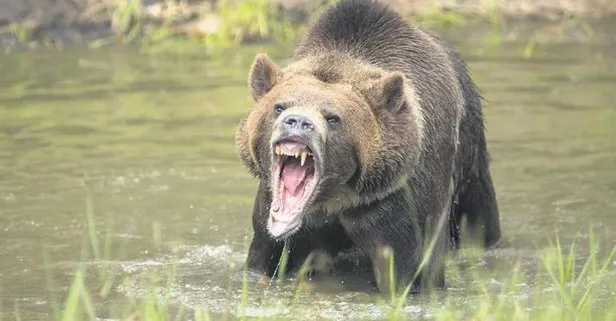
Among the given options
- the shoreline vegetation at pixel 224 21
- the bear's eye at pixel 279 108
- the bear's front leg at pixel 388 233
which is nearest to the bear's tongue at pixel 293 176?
the bear's eye at pixel 279 108

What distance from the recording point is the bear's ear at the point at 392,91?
673 cm

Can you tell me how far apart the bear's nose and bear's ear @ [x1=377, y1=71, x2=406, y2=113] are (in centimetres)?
67

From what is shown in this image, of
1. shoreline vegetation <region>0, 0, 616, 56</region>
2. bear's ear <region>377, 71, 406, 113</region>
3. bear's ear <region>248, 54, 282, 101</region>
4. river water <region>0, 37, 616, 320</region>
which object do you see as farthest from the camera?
shoreline vegetation <region>0, 0, 616, 56</region>

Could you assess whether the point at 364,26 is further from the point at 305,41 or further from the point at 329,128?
the point at 329,128

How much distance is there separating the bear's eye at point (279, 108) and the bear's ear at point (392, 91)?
55 centimetres

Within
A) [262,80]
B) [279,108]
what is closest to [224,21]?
[262,80]

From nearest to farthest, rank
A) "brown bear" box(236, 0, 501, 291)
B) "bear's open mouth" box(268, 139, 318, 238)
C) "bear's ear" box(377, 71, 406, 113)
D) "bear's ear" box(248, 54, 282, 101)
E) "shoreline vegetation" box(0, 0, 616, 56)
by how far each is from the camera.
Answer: "bear's open mouth" box(268, 139, 318, 238)
"brown bear" box(236, 0, 501, 291)
"bear's ear" box(377, 71, 406, 113)
"bear's ear" box(248, 54, 282, 101)
"shoreline vegetation" box(0, 0, 616, 56)

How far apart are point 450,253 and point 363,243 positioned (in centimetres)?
151

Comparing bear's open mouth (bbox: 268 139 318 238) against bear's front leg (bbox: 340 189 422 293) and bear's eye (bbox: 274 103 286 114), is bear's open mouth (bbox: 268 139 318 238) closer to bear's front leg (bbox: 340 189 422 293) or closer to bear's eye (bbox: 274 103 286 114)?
bear's eye (bbox: 274 103 286 114)

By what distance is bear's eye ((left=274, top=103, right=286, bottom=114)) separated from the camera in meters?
6.53

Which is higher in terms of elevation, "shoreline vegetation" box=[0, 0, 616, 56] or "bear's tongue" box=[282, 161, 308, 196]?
"bear's tongue" box=[282, 161, 308, 196]

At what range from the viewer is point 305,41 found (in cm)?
756

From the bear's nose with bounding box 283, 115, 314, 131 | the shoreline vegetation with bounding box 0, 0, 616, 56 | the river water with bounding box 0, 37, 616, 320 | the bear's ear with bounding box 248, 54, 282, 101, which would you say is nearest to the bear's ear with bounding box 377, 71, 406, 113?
the bear's ear with bounding box 248, 54, 282, 101

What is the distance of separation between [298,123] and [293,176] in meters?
0.41
